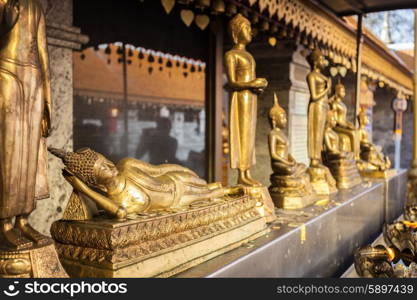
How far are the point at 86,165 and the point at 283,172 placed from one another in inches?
56.1

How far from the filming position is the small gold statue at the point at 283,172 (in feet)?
7.77

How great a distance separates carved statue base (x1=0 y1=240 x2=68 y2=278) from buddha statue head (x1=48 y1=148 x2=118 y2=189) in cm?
25

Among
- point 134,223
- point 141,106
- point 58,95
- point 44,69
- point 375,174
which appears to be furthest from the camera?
point 375,174

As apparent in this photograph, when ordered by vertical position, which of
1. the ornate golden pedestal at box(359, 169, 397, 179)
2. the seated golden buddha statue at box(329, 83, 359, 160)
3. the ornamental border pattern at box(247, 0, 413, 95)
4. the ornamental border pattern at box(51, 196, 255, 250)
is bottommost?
the ornate golden pedestal at box(359, 169, 397, 179)

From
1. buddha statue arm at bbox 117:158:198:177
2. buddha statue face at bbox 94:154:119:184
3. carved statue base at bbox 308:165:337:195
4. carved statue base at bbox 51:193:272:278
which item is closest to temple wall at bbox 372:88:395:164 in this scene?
carved statue base at bbox 308:165:337:195

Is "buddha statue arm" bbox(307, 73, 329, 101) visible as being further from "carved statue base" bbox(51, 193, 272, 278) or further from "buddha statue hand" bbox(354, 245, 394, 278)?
"carved statue base" bbox(51, 193, 272, 278)

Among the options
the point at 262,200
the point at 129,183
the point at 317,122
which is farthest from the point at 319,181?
the point at 129,183

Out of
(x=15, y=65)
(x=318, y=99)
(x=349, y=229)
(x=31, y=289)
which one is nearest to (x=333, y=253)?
(x=349, y=229)

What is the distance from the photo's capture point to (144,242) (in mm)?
1229

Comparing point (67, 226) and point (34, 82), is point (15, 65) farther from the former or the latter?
point (67, 226)

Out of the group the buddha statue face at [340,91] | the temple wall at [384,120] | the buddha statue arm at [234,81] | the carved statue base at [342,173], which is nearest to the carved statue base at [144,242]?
the buddha statue arm at [234,81]

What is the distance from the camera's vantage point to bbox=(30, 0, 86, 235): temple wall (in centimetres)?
223

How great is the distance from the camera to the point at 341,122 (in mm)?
3643

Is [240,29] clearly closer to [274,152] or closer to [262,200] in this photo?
[274,152]
